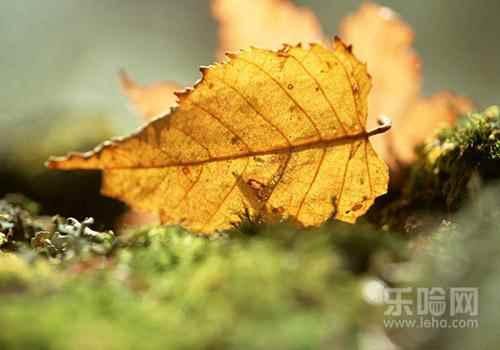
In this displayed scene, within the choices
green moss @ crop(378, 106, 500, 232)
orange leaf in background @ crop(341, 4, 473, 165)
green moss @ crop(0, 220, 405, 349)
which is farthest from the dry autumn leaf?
orange leaf in background @ crop(341, 4, 473, 165)

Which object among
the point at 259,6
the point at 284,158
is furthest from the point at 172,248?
the point at 259,6

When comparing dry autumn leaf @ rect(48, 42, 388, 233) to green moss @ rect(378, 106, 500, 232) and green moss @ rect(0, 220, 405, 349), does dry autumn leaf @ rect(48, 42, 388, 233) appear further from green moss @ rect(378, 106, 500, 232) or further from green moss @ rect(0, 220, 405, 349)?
green moss @ rect(0, 220, 405, 349)

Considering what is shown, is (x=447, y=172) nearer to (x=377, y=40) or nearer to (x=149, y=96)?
(x=377, y=40)

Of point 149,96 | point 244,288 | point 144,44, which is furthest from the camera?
point 144,44

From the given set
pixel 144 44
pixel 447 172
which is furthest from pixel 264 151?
pixel 144 44

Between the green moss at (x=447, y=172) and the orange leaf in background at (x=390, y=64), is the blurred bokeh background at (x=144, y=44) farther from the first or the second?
the green moss at (x=447, y=172)

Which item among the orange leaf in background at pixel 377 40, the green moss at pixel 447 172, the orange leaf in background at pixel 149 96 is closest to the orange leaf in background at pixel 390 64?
the orange leaf in background at pixel 377 40

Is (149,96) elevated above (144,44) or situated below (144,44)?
below
